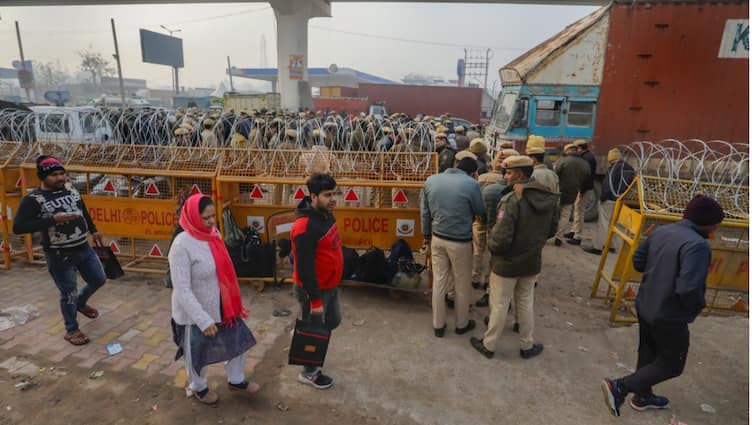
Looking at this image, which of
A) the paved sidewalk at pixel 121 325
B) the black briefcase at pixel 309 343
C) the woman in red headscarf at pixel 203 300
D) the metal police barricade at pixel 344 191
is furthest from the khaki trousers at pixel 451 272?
the woman in red headscarf at pixel 203 300

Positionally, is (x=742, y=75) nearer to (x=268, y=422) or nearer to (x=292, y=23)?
(x=268, y=422)

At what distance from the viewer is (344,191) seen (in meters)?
5.18

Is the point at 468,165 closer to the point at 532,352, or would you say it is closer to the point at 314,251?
the point at 532,352

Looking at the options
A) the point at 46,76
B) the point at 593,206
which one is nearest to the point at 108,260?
the point at 593,206

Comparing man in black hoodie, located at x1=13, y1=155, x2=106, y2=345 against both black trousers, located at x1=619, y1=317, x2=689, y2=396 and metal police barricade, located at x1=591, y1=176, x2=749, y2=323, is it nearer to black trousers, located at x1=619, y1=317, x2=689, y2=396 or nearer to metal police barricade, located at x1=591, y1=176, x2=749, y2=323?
black trousers, located at x1=619, y1=317, x2=689, y2=396

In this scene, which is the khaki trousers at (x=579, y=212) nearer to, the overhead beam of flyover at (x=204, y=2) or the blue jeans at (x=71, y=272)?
the blue jeans at (x=71, y=272)

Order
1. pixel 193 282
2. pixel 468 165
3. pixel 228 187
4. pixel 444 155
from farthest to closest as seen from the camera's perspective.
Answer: pixel 444 155, pixel 228 187, pixel 468 165, pixel 193 282

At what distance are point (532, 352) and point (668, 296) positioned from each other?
4.51 feet

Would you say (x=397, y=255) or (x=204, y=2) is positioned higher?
(x=204, y=2)

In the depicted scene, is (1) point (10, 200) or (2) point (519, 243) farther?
(1) point (10, 200)

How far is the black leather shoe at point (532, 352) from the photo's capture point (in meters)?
3.75

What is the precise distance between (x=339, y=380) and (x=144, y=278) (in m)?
3.26

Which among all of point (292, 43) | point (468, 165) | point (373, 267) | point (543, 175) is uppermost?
point (292, 43)

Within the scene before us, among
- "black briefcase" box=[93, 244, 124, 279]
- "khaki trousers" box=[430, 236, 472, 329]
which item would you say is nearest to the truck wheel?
"khaki trousers" box=[430, 236, 472, 329]
